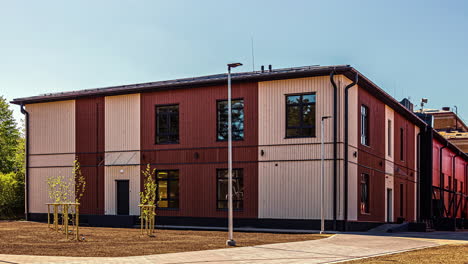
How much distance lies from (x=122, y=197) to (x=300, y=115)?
1053 cm

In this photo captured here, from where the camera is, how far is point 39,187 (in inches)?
1282

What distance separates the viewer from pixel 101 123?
31.0 metres

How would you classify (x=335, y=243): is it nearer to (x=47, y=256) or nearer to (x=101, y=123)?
(x=47, y=256)

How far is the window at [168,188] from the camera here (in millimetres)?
29062

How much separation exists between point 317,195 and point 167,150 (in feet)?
26.5

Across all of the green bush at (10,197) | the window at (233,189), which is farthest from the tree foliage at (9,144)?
the window at (233,189)

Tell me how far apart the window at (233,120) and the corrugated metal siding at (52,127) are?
873 centimetres

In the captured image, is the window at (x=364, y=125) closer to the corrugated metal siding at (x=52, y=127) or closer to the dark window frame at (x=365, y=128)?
the dark window frame at (x=365, y=128)

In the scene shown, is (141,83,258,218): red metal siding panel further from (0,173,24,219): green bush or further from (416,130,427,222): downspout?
(416,130,427,222): downspout

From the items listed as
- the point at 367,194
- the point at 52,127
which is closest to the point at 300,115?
the point at 367,194

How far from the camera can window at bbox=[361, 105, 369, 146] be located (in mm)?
28266

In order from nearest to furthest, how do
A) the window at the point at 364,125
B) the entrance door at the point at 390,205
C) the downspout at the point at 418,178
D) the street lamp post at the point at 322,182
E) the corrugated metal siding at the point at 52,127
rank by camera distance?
the street lamp post at the point at 322,182 < the window at the point at 364,125 < the corrugated metal siding at the point at 52,127 < the entrance door at the point at 390,205 < the downspout at the point at 418,178

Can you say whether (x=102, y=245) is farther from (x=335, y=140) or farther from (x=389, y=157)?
(x=389, y=157)

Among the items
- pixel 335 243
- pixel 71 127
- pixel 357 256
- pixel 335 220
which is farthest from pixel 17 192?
pixel 357 256
